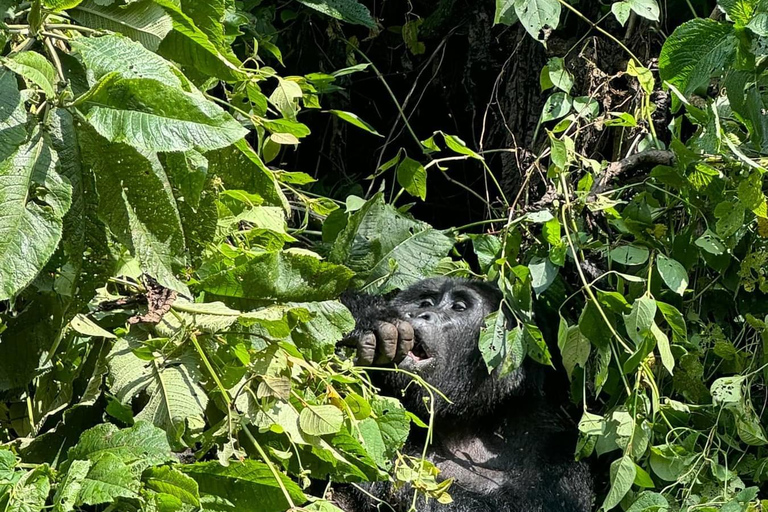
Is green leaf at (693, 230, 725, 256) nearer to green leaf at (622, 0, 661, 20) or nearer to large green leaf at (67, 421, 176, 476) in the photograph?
green leaf at (622, 0, 661, 20)

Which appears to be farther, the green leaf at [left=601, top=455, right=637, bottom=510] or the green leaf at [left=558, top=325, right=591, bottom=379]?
the green leaf at [left=558, top=325, right=591, bottom=379]

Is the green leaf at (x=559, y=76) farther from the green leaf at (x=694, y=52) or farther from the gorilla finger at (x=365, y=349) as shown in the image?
the gorilla finger at (x=365, y=349)

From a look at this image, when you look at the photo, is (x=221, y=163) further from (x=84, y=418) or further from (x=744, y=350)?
(x=744, y=350)

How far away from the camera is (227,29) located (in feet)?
6.50

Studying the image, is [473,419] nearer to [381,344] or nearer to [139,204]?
[381,344]

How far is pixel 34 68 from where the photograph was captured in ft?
3.46

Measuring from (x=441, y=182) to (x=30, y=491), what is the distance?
2.76 m

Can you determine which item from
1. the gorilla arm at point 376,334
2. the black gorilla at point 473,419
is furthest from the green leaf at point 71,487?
the black gorilla at point 473,419

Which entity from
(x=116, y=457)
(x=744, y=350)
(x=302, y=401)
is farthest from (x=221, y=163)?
(x=744, y=350)

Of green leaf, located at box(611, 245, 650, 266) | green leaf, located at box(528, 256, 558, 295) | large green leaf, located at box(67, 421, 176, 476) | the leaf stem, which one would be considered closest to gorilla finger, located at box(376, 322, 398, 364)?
green leaf, located at box(528, 256, 558, 295)

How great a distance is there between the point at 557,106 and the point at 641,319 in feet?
2.60

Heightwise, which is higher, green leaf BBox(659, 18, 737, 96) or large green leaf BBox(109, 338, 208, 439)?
green leaf BBox(659, 18, 737, 96)

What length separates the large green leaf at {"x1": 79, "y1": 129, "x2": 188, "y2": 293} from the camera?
1.17m

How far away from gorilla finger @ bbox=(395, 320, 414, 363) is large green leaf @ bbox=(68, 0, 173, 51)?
4.04 ft
